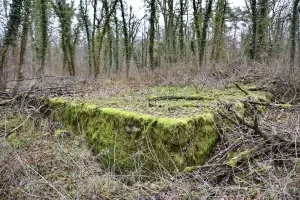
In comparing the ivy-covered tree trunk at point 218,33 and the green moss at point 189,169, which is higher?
the ivy-covered tree trunk at point 218,33

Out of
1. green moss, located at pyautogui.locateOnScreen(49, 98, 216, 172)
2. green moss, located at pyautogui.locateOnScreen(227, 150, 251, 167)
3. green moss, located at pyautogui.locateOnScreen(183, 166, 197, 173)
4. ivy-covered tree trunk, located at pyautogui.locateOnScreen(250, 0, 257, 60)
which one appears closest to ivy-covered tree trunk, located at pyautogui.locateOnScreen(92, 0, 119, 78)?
ivy-covered tree trunk, located at pyautogui.locateOnScreen(250, 0, 257, 60)

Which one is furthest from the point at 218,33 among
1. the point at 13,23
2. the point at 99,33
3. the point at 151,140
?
the point at 151,140

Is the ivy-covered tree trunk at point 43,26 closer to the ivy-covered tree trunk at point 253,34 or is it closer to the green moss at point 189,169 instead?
the ivy-covered tree trunk at point 253,34

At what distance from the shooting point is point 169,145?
281 cm

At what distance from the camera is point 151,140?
299cm

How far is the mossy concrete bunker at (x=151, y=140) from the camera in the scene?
281 cm

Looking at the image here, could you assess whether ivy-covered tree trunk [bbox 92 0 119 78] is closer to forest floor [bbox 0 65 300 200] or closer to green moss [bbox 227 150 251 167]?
forest floor [bbox 0 65 300 200]

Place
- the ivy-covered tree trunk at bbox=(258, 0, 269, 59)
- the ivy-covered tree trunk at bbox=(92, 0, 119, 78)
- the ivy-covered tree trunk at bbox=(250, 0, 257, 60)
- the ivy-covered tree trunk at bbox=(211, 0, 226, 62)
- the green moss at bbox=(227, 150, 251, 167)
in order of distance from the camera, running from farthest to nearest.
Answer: the ivy-covered tree trunk at bbox=(92, 0, 119, 78), the ivy-covered tree trunk at bbox=(211, 0, 226, 62), the ivy-covered tree trunk at bbox=(250, 0, 257, 60), the ivy-covered tree trunk at bbox=(258, 0, 269, 59), the green moss at bbox=(227, 150, 251, 167)

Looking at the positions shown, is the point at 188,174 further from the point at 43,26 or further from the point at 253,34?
the point at 43,26

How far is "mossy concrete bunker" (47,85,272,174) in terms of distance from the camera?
281cm

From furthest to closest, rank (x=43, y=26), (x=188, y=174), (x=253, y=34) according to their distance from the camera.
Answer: (x=43, y=26) → (x=253, y=34) → (x=188, y=174)

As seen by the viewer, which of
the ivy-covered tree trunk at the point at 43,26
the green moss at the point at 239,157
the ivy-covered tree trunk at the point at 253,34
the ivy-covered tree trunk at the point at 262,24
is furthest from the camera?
the ivy-covered tree trunk at the point at 43,26

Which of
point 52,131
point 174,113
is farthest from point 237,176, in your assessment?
point 52,131

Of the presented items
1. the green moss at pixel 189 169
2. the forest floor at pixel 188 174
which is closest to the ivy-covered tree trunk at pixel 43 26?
the forest floor at pixel 188 174
